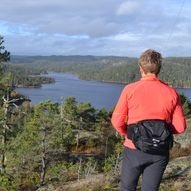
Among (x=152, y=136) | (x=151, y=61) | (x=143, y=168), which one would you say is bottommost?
(x=143, y=168)

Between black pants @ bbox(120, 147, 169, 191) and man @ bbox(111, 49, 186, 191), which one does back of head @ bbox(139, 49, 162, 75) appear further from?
black pants @ bbox(120, 147, 169, 191)

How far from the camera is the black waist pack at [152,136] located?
4621 millimetres

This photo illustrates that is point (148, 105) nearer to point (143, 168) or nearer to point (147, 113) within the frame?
point (147, 113)

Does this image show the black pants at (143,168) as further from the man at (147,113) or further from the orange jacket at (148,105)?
the orange jacket at (148,105)

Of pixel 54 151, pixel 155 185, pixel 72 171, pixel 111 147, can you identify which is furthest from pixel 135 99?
pixel 111 147

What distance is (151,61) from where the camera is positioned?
190 inches

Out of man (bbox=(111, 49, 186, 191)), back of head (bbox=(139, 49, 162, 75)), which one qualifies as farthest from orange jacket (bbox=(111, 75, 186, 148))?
back of head (bbox=(139, 49, 162, 75))

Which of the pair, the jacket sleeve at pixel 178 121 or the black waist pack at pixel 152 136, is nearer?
the black waist pack at pixel 152 136

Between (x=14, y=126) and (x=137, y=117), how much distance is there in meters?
28.3

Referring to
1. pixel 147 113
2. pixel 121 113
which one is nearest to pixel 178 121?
pixel 147 113

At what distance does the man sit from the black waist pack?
77mm

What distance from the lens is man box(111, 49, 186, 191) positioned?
4.81 m

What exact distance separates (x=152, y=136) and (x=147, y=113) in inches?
11.8

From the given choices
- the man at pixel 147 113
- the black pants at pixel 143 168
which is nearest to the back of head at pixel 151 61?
the man at pixel 147 113
